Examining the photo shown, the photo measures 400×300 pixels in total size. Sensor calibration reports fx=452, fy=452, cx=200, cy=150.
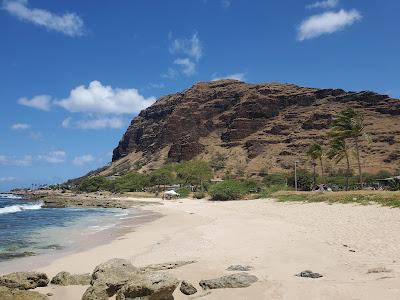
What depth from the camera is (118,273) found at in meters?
10.5

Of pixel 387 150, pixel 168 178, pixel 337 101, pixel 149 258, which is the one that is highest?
pixel 337 101

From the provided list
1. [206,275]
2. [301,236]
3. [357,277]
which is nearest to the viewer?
[357,277]

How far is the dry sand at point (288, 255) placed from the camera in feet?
30.0

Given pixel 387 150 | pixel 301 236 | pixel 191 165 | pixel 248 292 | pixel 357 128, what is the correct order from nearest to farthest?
pixel 248 292 → pixel 301 236 → pixel 357 128 → pixel 191 165 → pixel 387 150

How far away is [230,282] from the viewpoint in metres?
9.98

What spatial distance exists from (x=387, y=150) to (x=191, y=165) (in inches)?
2808

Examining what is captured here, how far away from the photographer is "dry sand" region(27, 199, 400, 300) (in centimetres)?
914

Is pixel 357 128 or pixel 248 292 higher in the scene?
pixel 357 128

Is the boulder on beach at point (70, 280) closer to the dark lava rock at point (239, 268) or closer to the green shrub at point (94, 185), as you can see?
the dark lava rock at point (239, 268)

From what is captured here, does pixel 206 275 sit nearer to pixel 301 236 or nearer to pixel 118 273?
pixel 118 273

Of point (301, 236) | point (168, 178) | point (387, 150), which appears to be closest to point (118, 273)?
point (301, 236)

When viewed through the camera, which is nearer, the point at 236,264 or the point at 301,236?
the point at 236,264

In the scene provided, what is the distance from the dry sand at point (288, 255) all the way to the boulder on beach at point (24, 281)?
13.0 inches

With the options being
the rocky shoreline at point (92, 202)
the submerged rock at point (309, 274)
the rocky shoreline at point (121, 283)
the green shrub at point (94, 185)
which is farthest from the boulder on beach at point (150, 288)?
the green shrub at point (94, 185)
